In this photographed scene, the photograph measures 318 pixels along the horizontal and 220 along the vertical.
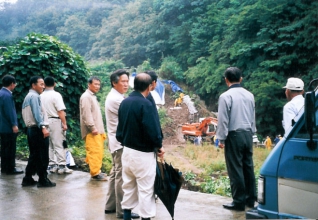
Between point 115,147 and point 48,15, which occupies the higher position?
point 48,15

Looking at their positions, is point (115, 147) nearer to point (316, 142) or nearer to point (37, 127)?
point (37, 127)

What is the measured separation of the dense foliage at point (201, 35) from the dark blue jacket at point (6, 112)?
18.3 metres

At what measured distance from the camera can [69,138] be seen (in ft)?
31.0

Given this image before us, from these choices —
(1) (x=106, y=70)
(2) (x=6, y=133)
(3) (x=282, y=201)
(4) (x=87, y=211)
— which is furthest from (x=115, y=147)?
(1) (x=106, y=70)

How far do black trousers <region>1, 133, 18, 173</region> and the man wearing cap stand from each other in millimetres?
4775

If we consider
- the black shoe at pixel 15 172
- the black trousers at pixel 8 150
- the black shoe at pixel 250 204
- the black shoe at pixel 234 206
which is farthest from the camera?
the black shoe at pixel 15 172

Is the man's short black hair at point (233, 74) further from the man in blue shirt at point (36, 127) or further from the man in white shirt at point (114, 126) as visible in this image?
the man in blue shirt at point (36, 127)

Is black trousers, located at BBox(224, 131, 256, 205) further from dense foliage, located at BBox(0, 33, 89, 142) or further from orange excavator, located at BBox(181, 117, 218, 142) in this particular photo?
orange excavator, located at BBox(181, 117, 218, 142)

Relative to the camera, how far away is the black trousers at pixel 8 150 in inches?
266

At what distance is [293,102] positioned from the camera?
4.35m

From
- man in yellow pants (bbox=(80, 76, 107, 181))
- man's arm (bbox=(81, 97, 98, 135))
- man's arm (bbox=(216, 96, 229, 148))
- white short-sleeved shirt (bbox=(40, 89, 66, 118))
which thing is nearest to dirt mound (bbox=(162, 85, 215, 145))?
white short-sleeved shirt (bbox=(40, 89, 66, 118))

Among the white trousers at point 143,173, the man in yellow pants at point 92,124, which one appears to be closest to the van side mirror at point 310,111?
the white trousers at point 143,173

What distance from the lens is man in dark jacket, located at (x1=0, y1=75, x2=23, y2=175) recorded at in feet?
21.5

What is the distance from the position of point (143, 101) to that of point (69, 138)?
6142mm
